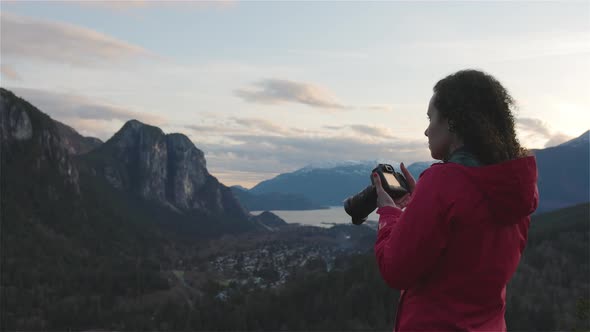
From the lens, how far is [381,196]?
3.66 m

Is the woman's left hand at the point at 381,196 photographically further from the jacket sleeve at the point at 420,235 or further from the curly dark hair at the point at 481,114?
the curly dark hair at the point at 481,114

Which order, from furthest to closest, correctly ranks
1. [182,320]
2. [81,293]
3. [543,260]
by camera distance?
[81,293] → [543,260] → [182,320]

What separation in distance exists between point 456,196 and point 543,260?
152350 mm

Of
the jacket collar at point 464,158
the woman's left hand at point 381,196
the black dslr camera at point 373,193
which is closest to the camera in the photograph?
the jacket collar at point 464,158

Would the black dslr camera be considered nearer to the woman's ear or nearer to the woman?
the woman

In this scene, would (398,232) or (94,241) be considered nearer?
(398,232)

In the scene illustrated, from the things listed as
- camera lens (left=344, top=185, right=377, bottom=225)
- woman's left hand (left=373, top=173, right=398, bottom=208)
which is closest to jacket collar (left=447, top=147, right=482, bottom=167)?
woman's left hand (left=373, top=173, right=398, bottom=208)

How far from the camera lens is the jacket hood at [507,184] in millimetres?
2955

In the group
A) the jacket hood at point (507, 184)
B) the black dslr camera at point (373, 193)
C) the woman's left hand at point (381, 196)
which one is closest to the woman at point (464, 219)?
the jacket hood at point (507, 184)

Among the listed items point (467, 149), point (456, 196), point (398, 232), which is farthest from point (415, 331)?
point (467, 149)

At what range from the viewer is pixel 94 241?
655 ft

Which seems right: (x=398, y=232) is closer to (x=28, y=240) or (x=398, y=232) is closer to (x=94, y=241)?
(x=28, y=240)

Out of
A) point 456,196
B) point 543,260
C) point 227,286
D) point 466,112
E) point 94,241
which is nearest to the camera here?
point 456,196

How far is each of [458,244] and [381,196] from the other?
0.76 meters
